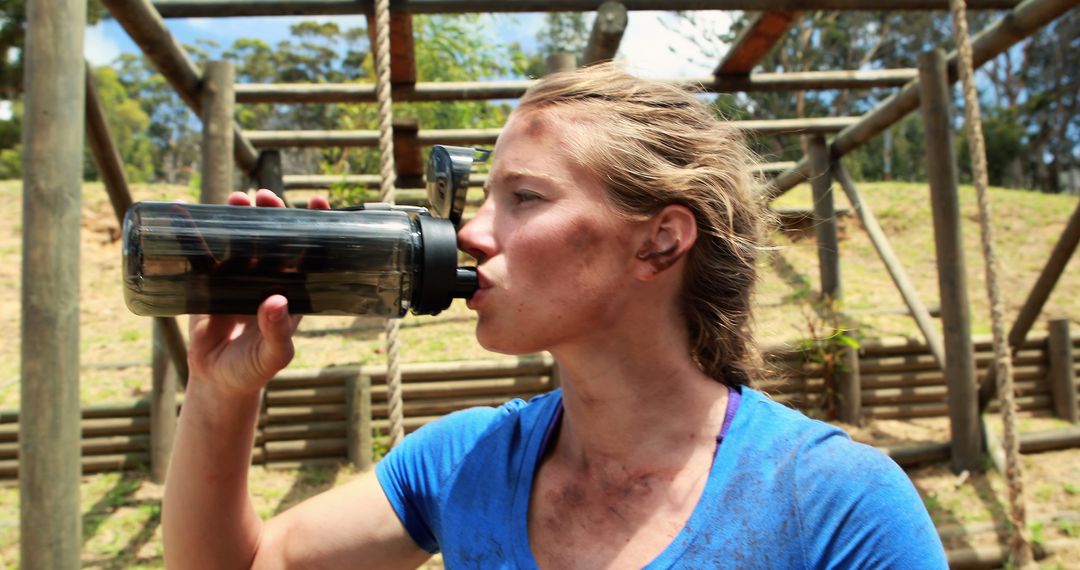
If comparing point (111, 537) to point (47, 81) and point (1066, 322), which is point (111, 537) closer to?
point (47, 81)

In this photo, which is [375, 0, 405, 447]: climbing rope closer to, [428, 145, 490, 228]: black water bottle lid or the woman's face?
[428, 145, 490, 228]: black water bottle lid

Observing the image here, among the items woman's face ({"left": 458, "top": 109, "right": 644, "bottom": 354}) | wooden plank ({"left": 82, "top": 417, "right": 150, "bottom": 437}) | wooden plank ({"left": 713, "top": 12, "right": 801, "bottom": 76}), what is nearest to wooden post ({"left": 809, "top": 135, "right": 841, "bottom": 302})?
wooden plank ({"left": 713, "top": 12, "right": 801, "bottom": 76})

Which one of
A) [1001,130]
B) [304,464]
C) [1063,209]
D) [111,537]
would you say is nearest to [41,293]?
[111,537]

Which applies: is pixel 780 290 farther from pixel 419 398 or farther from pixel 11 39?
pixel 11 39

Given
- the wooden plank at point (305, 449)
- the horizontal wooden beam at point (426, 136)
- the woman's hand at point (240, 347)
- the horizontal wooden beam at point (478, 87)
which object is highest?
the horizontal wooden beam at point (478, 87)

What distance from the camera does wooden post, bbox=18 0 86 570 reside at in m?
2.37

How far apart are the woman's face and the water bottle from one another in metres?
0.05

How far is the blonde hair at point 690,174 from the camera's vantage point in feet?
4.42

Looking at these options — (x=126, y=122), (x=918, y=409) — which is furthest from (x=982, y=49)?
(x=126, y=122)

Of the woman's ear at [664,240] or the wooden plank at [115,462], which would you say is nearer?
the woman's ear at [664,240]

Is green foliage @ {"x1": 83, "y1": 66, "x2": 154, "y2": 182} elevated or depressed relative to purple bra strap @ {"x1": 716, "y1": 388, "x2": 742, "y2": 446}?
elevated

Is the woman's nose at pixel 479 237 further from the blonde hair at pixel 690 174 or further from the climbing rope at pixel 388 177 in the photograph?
the climbing rope at pixel 388 177

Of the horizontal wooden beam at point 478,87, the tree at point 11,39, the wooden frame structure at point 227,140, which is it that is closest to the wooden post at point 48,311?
the wooden frame structure at point 227,140

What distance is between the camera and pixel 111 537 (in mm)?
4594
